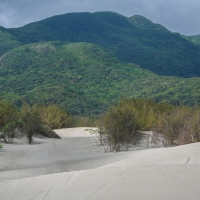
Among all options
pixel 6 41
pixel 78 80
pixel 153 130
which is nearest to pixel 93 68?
pixel 78 80

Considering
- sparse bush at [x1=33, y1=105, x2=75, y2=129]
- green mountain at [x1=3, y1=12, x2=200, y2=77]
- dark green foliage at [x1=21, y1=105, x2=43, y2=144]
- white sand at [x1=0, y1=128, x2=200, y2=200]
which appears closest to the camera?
white sand at [x1=0, y1=128, x2=200, y2=200]

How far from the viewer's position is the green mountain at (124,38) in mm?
102750

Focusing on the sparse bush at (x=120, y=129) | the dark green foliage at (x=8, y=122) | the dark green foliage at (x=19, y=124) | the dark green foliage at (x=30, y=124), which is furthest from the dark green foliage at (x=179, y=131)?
the dark green foliage at (x=8, y=122)

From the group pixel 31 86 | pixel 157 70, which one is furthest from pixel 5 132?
pixel 157 70

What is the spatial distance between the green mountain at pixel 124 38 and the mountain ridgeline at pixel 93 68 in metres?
0.26

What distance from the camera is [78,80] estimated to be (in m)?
71.4

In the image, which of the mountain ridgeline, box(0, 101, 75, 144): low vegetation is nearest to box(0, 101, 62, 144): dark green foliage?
box(0, 101, 75, 144): low vegetation

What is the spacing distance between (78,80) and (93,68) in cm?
635

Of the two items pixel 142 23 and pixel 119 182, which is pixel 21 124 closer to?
pixel 119 182

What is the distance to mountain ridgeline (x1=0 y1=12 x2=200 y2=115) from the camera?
5603 cm

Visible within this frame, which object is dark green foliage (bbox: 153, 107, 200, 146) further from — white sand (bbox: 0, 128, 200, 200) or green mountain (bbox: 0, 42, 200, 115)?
green mountain (bbox: 0, 42, 200, 115)

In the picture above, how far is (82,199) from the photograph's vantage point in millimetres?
5168

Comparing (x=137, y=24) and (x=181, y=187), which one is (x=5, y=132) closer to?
(x=181, y=187)

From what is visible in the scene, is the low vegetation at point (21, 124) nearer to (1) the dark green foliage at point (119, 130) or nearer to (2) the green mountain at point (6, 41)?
(1) the dark green foliage at point (119, 130)
